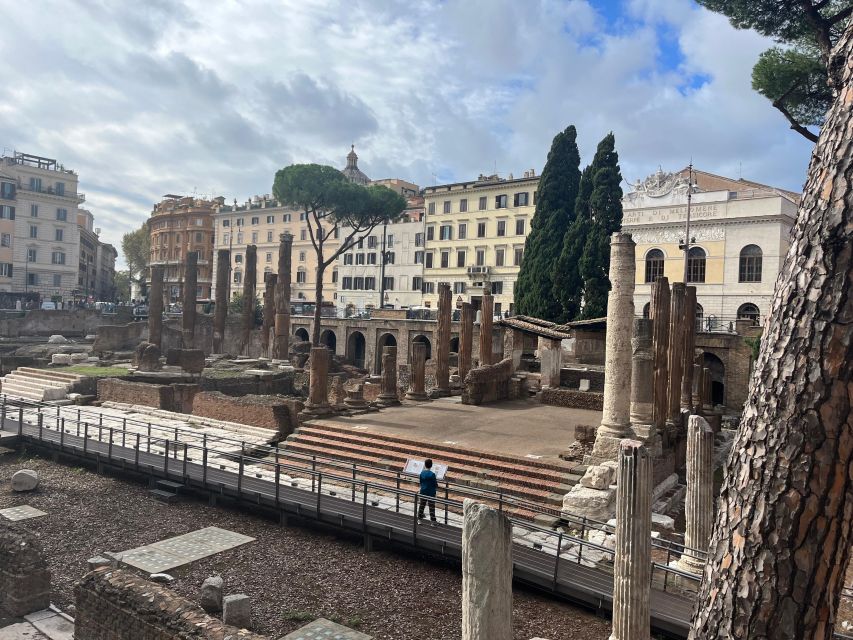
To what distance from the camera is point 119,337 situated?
123ft

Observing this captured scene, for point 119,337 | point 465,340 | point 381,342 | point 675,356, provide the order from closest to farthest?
point 675,356
point 465,340
point 119,337
point 381,342

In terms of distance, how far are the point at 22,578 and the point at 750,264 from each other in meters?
35.7

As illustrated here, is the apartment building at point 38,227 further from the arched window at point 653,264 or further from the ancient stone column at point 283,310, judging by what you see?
the arched window at point 653,264

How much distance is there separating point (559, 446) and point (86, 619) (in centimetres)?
Answer: 1076

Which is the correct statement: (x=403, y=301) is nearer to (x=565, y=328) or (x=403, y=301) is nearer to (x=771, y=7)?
(x=565, y=328)

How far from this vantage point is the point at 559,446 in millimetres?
15547

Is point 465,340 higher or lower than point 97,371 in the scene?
higher

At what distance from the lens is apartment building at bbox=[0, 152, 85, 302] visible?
50906 mm

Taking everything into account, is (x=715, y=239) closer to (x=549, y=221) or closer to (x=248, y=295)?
(x=549, y=221)

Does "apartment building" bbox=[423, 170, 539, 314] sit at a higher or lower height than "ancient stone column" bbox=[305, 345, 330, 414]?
higher

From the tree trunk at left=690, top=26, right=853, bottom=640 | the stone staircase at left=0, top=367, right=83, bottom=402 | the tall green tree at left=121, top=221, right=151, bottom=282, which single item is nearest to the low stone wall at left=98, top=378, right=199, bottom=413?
the stone staircase at left=0, top=367, right=83, bottom=402

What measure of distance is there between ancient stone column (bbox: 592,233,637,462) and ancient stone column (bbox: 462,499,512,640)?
7.58 meters

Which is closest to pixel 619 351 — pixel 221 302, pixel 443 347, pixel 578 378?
pixel 578 378

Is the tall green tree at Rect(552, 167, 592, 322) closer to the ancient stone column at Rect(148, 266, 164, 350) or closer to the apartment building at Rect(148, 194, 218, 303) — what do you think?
the ancient stone column at Rect(148, 266, 164, 350)
